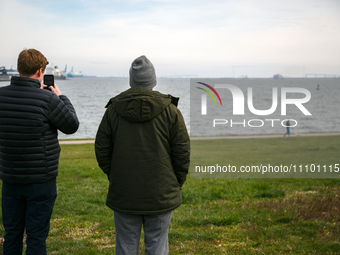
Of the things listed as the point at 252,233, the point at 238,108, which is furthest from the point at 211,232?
the point at 238,108

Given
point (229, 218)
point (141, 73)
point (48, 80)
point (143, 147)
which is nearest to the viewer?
point (143, 147)

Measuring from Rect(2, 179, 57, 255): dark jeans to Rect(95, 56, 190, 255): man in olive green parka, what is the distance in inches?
25.6

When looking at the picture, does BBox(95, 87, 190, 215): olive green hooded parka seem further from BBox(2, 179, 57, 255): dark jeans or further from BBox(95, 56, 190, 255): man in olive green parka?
BBox(2, 179, 57, 255): dark jeans

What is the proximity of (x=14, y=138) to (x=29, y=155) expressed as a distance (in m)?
0.19

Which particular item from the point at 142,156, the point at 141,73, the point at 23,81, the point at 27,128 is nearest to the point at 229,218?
the point at 142,156

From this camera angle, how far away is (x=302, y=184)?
7.74 meters

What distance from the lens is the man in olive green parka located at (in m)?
2.66

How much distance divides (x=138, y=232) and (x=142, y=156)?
657 mm

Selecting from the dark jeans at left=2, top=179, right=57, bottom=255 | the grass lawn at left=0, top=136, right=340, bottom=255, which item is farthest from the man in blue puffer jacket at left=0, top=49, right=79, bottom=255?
the grass lawn at left=0, top=136, right=340, bottom=255

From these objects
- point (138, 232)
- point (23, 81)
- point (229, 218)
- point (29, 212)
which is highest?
point (23, 81)

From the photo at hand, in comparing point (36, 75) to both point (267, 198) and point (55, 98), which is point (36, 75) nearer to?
point (55, 98)

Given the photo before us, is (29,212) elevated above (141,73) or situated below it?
below

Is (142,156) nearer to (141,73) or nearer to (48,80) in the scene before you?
(141,73)

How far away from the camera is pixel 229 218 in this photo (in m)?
5.27
